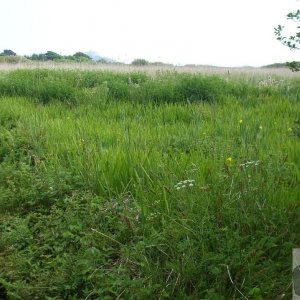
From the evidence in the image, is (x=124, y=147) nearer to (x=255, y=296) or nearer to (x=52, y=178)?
(x=52, y=178)

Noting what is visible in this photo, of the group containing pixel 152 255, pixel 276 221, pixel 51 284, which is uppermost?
pixel 276 221

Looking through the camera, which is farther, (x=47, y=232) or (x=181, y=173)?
(x=181, y=173)

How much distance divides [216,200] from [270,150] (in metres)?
1.26

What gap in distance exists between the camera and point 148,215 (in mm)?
2520

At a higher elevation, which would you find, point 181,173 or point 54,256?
point 181,173

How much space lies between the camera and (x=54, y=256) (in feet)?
8.28

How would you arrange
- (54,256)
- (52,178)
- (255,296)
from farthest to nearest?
(52,178) < (54,256) < (255,296)

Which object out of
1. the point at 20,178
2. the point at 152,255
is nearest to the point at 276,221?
the point at 152,255

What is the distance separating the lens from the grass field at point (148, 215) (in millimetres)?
1998

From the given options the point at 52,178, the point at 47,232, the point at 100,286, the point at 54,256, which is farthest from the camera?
the point at 52,178

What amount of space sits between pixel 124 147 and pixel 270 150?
133 centimetres

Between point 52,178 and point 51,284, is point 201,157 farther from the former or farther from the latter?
point 51,284

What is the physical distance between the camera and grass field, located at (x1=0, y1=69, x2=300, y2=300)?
200cm

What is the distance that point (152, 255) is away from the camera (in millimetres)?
2203
